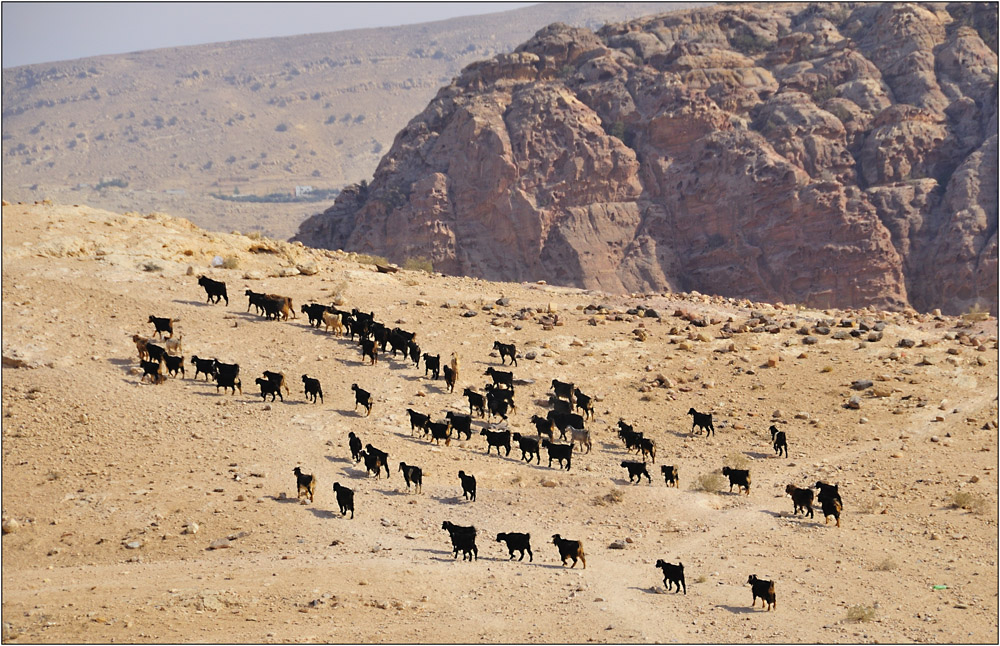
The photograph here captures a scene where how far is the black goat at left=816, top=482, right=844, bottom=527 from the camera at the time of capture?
Result: 18.5m

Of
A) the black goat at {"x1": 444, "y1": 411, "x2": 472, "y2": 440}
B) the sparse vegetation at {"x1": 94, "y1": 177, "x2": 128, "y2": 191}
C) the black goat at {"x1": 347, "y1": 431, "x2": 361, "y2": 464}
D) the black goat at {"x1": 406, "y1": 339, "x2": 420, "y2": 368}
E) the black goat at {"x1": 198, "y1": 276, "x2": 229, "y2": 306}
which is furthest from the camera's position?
the sparse vegetation at {"x1": 94, "y1": 177, "x2": 128, "y2": 191}

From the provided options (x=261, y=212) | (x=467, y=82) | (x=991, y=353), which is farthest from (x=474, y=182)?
(x=261, y=212)

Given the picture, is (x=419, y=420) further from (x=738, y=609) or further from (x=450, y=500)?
(x=738, y=609)

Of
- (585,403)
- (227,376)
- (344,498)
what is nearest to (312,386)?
(227,376)

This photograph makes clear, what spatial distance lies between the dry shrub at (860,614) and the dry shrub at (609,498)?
17.4ft

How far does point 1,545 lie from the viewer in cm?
1698

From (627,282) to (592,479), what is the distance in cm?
3597

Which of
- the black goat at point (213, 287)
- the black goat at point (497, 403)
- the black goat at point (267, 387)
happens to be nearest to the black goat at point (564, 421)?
the black goat at point (497, 403)

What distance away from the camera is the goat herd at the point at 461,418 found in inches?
650

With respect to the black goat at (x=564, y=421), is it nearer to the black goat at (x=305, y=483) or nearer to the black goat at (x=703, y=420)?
the black goat at (x=703, y=420)

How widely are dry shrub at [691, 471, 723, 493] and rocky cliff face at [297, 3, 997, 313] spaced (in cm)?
3437

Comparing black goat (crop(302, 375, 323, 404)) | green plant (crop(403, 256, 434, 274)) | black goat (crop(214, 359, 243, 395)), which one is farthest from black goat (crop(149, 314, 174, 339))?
green plant (crop(403, 256, 434, 274))

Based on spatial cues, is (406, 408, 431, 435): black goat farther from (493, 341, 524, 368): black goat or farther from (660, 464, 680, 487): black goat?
(660, 464, 680, 487): black goat

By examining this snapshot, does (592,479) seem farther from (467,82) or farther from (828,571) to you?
(467,82)
